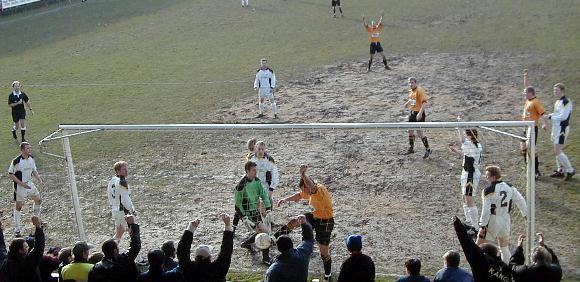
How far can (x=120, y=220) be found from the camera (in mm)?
14836

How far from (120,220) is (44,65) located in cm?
2016

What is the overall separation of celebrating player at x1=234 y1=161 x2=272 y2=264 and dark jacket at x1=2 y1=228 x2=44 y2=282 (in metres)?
4.69

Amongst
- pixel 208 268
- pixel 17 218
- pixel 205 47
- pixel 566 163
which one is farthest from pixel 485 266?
pixel 205 47

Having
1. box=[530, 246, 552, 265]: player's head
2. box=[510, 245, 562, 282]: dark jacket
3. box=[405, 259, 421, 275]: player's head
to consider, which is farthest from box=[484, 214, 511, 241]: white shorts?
box=[405, 259, 421, 275]: player's head

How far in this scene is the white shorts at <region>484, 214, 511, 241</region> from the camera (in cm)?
1297

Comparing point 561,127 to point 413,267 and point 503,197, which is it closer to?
point 503,197

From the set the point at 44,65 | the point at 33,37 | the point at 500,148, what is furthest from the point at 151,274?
the point at 33,37

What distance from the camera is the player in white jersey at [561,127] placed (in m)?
17.2

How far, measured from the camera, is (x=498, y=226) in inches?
511

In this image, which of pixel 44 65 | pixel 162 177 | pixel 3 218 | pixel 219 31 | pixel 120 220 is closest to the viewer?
pixel 120 220

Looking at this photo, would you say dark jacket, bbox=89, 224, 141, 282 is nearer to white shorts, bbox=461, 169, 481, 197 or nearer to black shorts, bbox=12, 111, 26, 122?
white shorts, bbox=461, 169, 481, 197

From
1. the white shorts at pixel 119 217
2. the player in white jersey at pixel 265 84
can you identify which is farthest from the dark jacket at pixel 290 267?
the player in white jersey at pixel 265 84

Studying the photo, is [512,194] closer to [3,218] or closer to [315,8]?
[3,218]

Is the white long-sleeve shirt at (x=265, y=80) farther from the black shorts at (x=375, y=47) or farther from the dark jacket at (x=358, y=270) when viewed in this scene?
the dark jacket at (x=358, y=270)
